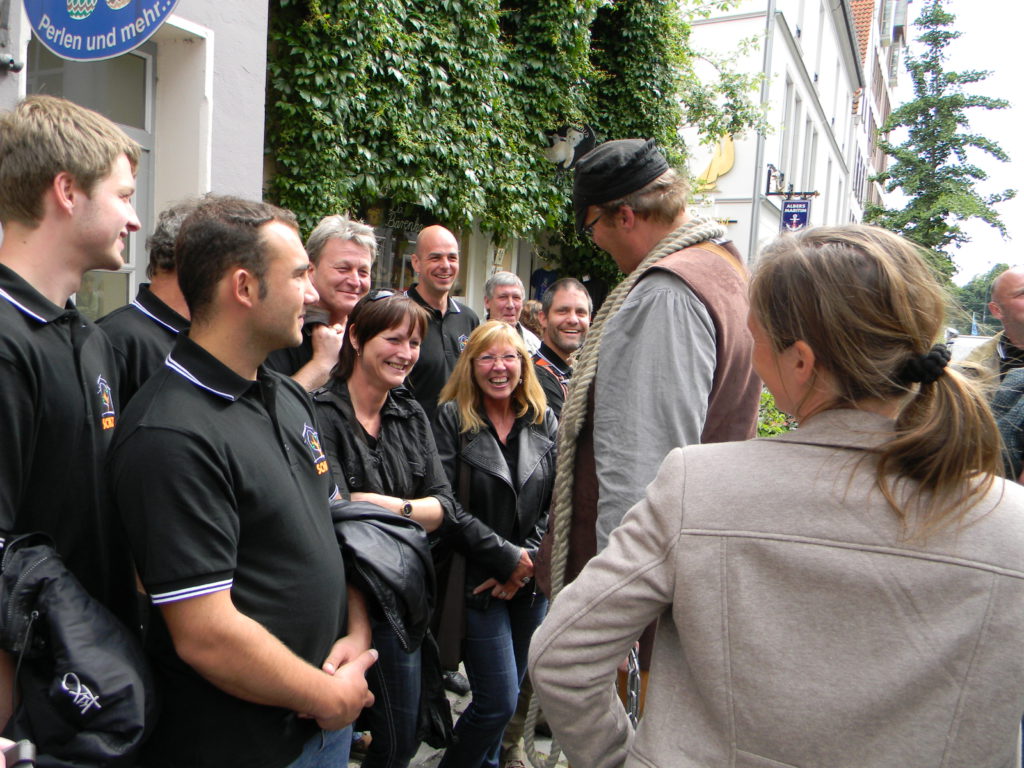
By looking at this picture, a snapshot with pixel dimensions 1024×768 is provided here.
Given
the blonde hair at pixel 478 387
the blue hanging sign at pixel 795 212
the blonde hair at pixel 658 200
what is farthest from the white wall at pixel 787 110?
the blonde hair at pixel 658 200

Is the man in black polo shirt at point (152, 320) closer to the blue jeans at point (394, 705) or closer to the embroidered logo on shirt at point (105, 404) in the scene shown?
the embroidered logo on shirt at point (105, 404)

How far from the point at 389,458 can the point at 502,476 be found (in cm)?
52

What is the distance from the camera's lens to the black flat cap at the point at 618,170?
7.00 feet

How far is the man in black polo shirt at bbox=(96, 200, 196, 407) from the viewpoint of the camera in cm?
245

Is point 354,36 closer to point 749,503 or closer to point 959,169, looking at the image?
point 749,503

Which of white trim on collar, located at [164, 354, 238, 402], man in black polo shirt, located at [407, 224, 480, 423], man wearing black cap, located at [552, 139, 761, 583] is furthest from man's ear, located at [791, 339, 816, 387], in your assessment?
man in black polo shirt, located at [407, 224, 480, 423]

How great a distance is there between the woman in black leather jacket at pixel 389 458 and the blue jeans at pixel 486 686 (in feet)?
0.83

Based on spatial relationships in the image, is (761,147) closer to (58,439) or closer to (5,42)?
(5,42)

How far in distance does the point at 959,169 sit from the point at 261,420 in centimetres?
2938

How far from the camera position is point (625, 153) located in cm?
214

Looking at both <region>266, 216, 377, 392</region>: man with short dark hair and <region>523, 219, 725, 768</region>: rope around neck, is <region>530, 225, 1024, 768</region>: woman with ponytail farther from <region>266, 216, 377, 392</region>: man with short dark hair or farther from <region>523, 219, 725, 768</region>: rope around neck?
<region>266, 216, 377, 392</region>: man with short dark hair

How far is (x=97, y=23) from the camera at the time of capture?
122 inches

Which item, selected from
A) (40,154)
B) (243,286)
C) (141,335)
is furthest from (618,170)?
(141,335)

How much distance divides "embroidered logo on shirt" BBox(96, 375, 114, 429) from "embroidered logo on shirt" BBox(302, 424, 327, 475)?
1.48ft
